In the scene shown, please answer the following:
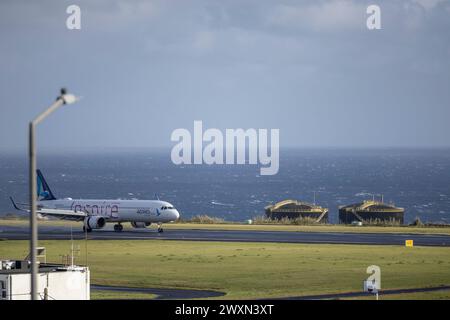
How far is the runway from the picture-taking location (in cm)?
9944

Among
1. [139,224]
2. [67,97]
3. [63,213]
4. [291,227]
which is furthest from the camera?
[291,227]

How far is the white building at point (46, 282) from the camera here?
47219 mm

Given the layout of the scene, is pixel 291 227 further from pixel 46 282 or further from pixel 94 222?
pixel 46 282

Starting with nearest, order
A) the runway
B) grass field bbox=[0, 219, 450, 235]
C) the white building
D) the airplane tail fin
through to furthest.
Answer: the white building → the runway → grass field bbox=[0, 219, 450, 235] → the airplane tail fin

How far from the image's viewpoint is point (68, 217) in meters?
120

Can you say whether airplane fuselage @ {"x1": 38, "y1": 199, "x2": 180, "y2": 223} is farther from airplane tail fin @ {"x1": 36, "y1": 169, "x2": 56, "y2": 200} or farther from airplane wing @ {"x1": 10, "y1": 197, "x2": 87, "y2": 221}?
airplane tail fin @ {"x1": 36, "y1": 169, "x2": 56, "y2": 200}

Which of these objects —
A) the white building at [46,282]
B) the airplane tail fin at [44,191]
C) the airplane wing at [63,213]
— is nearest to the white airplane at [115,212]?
the airplane wing at [63,213]

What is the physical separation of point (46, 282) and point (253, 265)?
103 feet

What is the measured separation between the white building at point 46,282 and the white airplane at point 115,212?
61.1 m

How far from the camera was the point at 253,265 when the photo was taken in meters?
78.1

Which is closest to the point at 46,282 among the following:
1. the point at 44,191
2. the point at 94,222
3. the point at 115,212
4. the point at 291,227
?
the point at 94,222

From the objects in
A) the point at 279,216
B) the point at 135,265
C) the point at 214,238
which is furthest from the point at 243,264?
the point at 279,216

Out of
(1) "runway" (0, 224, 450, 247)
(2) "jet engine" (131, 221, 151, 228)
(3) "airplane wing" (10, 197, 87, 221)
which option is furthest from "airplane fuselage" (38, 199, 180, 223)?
(2) "jet engine" (131, 221, 151, 228)

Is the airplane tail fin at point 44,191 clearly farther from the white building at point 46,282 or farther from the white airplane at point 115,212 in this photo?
the white building at point 46,282
